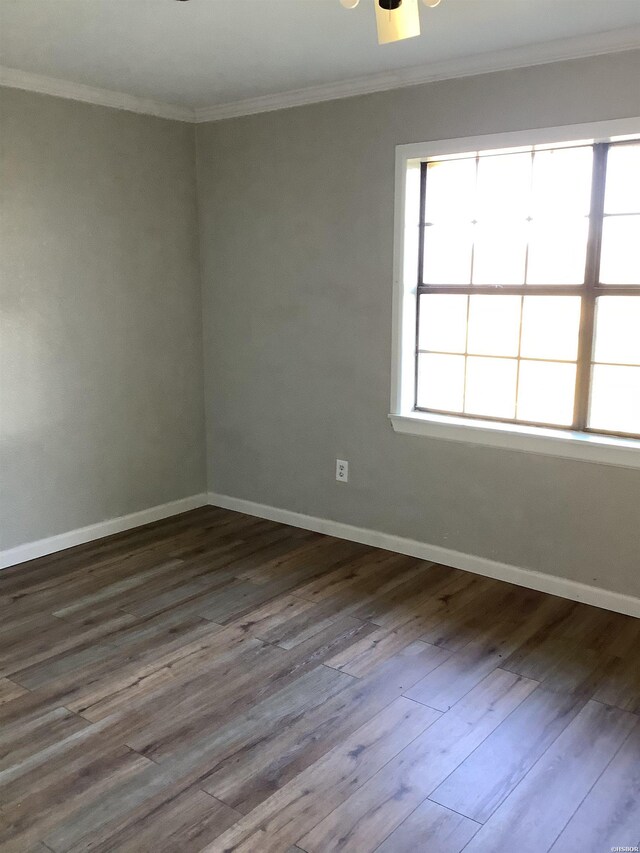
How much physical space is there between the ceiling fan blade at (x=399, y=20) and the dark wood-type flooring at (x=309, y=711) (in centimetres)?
205

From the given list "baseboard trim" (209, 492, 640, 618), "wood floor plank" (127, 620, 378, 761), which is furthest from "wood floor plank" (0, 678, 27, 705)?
"baseboard trim" (209, 492, 640, 618)

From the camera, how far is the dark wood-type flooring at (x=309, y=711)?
1.92 meters

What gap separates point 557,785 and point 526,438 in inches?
61.3

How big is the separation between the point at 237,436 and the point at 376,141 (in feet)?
6.11

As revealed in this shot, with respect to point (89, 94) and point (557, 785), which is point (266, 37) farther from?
point (557, 785)

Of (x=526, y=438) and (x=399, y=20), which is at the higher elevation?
(x=399, y=20)

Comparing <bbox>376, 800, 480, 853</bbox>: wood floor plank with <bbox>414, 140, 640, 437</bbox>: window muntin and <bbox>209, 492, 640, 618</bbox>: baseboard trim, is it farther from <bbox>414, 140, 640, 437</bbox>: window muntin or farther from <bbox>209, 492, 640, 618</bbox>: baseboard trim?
<bbox>414, 140, 640, 437</bbox>: window muntin

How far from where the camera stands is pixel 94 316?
151 inches

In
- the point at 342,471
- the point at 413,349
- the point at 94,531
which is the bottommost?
the point at 94,531

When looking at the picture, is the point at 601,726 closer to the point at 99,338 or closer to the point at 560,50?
the point at 560,50

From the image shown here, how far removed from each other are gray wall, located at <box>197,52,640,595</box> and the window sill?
0.16 feet

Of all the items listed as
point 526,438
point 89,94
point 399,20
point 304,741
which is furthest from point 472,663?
point 89,94

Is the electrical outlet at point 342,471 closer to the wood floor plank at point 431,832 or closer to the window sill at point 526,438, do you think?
the window sill at point 526,438

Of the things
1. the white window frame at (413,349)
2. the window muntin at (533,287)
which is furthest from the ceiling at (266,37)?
the window muntin at (533,287)
